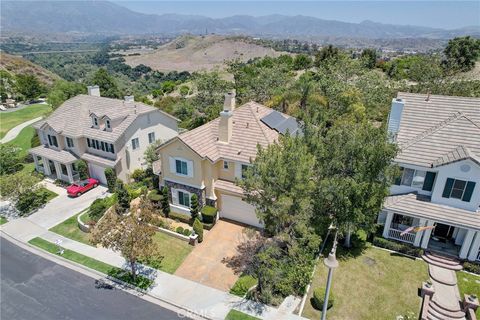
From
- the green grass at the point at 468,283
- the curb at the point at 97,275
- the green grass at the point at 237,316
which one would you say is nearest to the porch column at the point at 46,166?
the curb at the point at 97,275

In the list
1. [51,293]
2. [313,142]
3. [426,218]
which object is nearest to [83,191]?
[51,293]

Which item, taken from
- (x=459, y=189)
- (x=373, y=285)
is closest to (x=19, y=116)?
(x=373, y=285)

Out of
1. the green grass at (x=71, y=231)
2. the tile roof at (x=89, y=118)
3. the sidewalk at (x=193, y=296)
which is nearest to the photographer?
the sidewalk at (x=193, y=296)

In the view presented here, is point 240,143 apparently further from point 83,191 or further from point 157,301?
point 83,191

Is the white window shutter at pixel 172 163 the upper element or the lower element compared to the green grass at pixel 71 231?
upper

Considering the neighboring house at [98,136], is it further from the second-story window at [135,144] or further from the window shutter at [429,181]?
the window shutter at [429,181]

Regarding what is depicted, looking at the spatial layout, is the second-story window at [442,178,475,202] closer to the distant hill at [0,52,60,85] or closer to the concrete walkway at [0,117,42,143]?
the concrete walkway at [0,117,42,143]

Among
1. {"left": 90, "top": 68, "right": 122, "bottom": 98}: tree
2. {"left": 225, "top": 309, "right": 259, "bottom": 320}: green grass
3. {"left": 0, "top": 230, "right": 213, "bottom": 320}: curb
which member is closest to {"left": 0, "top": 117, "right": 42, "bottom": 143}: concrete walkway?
{"left": 90, "top": 68, "right": 122, "bottom": 98}: tree
